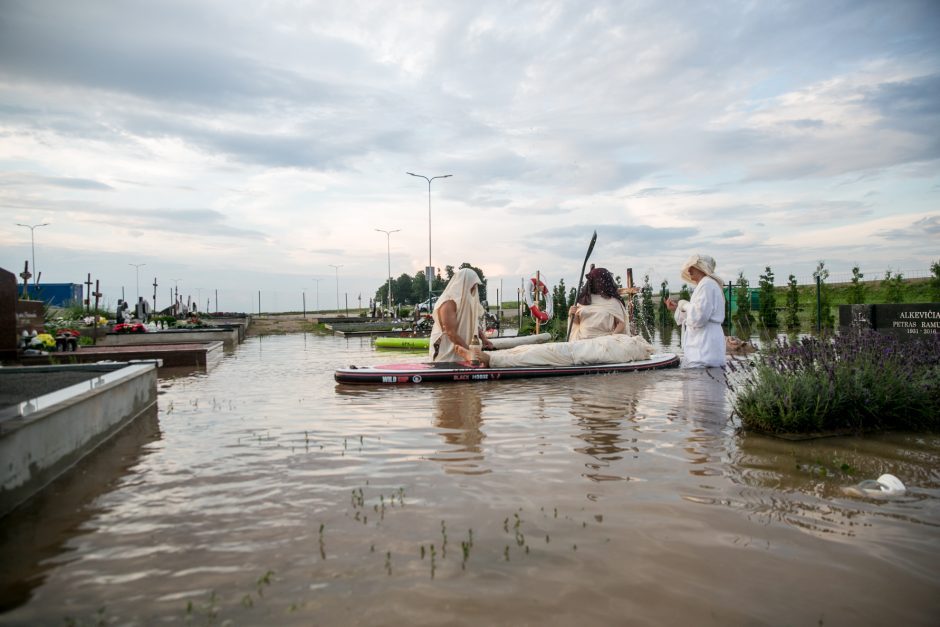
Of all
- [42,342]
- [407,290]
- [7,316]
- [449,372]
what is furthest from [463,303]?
[407,290]

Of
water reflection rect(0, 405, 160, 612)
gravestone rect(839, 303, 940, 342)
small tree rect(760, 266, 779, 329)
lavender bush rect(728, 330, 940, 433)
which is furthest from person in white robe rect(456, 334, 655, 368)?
small tree rect(760, 266, 779, 329)

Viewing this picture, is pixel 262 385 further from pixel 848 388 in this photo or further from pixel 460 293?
pixel 848 388

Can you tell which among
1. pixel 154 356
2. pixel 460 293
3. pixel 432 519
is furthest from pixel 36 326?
pixel 432 519

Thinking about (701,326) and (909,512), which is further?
(701,326)

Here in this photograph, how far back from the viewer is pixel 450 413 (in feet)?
25.2

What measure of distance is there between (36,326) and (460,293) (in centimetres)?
996

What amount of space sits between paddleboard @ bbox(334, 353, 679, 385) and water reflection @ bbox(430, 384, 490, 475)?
12.4 inches

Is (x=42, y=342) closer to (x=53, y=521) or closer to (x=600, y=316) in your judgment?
(x=53, y=521)

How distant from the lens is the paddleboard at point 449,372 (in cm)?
1031

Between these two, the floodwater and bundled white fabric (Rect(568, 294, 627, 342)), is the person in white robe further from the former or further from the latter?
the floodwater

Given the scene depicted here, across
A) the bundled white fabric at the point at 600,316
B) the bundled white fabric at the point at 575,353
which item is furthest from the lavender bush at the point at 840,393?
the bundled white fabric at the point at 600,316

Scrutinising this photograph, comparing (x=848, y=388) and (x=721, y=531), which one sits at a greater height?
(x=848, y=388)

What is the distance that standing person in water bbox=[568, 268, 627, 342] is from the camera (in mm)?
12445

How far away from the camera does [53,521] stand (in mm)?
3916
